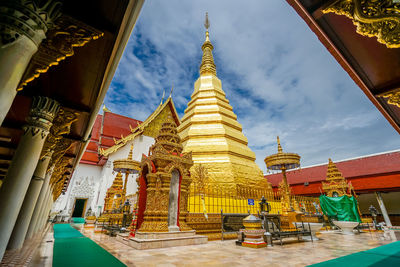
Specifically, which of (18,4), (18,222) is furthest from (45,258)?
(18,4)

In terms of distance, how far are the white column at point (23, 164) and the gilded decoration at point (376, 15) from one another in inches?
168

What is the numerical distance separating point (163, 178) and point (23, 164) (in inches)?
109

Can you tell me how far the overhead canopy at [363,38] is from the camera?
6.06 ft

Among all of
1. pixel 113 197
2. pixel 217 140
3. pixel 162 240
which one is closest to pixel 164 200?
pixel 162 240

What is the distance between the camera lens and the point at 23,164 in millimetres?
3041

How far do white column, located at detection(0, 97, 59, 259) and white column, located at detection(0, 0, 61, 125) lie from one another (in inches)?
87.8

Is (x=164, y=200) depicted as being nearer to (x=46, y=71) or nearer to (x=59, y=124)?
(x=59, y=124)

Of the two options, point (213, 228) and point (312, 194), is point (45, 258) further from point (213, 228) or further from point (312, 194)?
point (312, 194)

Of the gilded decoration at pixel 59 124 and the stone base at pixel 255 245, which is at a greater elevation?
the gilded decoration at pixel 59 124

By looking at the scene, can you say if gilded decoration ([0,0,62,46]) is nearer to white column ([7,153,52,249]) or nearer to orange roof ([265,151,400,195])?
white column ([7,153,52,249])

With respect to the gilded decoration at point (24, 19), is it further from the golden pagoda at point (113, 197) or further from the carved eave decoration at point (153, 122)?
the carved eave decoration at point (153, 122)

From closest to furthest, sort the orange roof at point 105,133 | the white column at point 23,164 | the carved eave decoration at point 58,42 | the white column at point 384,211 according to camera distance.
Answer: the carved eave decoration at point 58,42, the white column at point 23,164, the white column at point 384,211, the orange roof at point 105,133

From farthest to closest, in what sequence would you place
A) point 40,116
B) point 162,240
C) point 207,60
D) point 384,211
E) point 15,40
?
point 207,60 < point 384,211 < point 162,240 < point 40,116 < point 15,40

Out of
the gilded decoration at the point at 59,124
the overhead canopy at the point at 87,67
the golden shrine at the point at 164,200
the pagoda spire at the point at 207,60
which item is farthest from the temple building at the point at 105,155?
the gilded decoration at the point at 59,124
